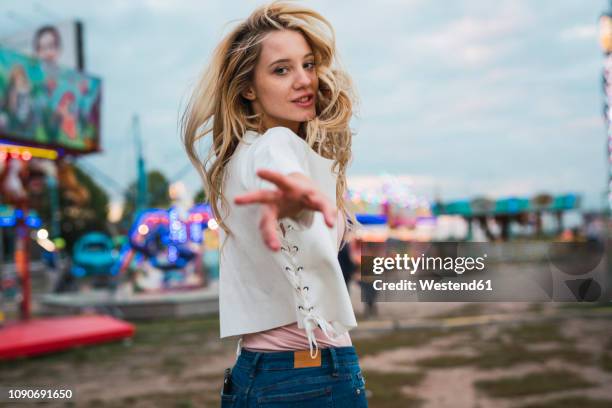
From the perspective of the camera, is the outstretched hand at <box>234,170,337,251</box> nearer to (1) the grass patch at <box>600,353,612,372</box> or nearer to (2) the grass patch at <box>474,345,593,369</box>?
(2) the grass patch at <box>474,345,593,369</box>

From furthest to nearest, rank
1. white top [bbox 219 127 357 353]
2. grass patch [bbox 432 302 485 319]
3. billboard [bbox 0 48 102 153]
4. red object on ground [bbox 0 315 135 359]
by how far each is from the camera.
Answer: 1. grass patch [bbox 432 302 485 319]
2. billboard [bbox 0 48 102 153]
3. red object on ground [bbox 0 315 135 359]
4. white top [bbox 219 127 357 353]

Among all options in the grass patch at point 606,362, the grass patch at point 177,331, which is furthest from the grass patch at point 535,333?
the grass patch at point 177,331

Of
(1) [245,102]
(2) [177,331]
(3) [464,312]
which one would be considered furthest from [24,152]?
(1) [245,102]

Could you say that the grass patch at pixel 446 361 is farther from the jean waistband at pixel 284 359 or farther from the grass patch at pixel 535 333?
the jean waistband at pixel 284 359

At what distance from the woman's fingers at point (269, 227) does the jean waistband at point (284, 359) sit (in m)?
0.49

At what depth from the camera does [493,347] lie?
7.71 m

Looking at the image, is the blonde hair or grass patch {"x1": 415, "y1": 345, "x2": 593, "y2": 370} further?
grass patch {"x1": 415, "y1": 345, "x2": 593, "y2": 370}

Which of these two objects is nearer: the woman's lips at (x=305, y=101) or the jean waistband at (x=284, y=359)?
the jean waistband at (x=284, y=359)

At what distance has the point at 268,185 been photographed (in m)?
1.23

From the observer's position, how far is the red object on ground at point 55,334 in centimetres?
827

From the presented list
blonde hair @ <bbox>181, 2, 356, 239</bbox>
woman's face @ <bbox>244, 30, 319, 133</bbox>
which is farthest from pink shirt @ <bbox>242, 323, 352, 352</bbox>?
woman's face @ <bbox>244, 30, 319, 133</bbox>

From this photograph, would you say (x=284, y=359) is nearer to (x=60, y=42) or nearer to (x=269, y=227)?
(x=269, y=227)

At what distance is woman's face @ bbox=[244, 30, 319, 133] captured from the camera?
1547 millimetres

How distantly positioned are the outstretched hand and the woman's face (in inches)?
16.8
